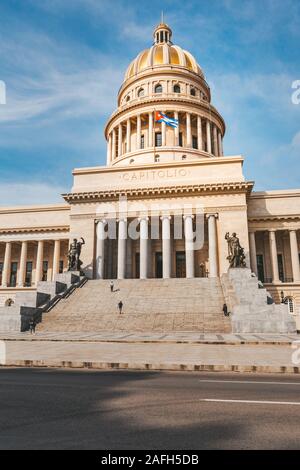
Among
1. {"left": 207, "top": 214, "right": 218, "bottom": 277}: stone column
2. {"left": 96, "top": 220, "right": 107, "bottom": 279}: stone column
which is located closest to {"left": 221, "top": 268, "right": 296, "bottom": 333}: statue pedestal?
{"left": 207, "top": 214, "right": 218, "bottom": 277}: stone column

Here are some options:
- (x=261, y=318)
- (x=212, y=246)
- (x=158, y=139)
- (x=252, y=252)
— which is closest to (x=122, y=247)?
(x=212, y=246)

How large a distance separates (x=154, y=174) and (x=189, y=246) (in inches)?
425

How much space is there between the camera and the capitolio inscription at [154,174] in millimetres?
44594

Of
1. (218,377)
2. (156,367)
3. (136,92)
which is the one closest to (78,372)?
(156,367)

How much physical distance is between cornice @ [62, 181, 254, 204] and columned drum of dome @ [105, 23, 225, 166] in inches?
513

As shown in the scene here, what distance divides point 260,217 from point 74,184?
24.4 metres

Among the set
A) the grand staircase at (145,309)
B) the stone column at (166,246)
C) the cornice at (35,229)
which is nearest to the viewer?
the grand staircase at (145,309)

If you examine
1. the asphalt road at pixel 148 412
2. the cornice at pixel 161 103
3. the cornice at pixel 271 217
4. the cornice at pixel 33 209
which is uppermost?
the cornice at pixel 161 103

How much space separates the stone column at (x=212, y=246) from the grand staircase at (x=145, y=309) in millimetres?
6004

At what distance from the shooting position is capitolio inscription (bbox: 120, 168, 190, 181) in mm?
44594

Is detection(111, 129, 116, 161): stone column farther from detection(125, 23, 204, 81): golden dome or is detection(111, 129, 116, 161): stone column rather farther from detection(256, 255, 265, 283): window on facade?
detection(256, 255, 265, 283): window on facade

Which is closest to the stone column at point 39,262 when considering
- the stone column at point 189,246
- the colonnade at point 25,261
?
the colonnade at point 25,261

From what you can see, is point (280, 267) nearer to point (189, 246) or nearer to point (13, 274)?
point (189, 246)

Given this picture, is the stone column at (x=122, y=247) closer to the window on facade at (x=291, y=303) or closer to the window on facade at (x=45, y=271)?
the window on facade at (x=45, y=271)
